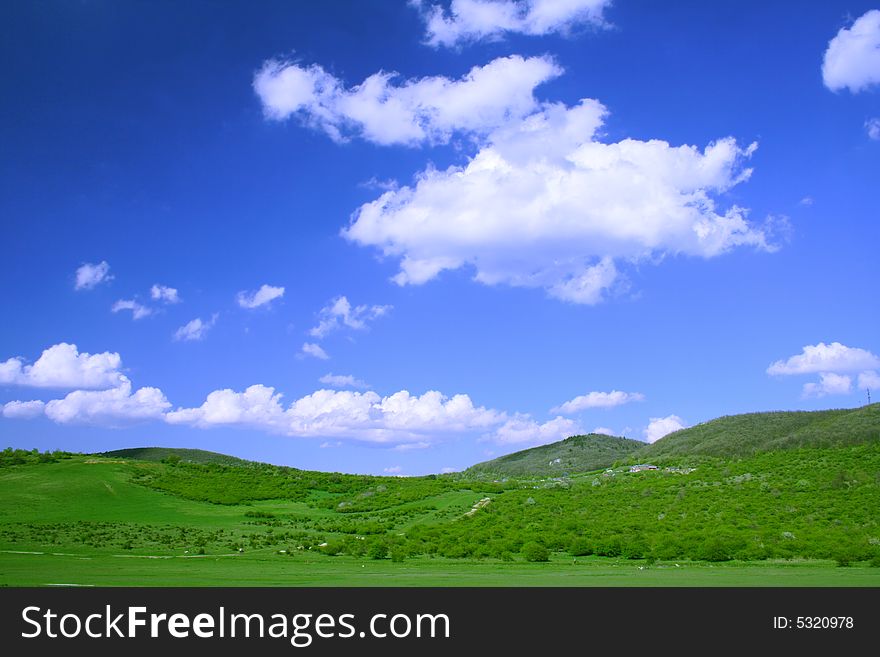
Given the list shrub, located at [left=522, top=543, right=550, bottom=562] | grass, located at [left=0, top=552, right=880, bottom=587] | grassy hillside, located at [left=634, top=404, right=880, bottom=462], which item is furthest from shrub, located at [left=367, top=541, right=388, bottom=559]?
grassy hillside, located at [left=634, top=404, right=880, bottom=462]

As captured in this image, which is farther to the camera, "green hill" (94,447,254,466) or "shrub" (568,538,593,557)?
"green hill" (94,447,254,466)

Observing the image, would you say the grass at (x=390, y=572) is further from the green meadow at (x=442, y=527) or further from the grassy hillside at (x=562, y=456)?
the grassy hillside at (x=562, y=456)

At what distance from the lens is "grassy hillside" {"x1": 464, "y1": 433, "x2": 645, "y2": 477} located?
15112 centimetres

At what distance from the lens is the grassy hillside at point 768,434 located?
3300 inches

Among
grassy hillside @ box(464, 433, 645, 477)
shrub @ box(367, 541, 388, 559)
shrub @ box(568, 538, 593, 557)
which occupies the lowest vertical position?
shrub @ box(568, 538, 593, 557)

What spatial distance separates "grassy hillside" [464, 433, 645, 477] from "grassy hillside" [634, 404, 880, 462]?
20455mm

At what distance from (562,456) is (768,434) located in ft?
209

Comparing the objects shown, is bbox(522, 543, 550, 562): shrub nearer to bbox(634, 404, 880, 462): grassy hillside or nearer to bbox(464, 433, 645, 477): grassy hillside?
bbox(634, 404, 880, 462): grassy hillside

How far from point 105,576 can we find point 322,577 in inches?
308

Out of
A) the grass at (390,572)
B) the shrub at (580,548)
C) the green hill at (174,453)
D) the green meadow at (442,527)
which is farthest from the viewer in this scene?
the green hill at (174,453)

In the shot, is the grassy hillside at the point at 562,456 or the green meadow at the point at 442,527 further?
the grassy hillside at the point at 562,456

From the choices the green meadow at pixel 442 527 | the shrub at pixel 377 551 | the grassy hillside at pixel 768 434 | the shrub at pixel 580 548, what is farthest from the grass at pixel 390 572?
the grassy hillside at pixel 768 434

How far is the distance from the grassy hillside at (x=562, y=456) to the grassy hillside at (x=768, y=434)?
67.1ft
